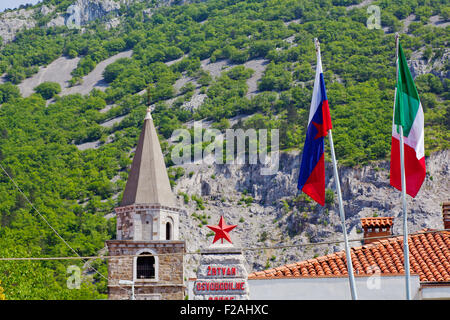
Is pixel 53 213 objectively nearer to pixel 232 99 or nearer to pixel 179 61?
pixel 232 99

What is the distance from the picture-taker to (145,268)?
36.2 metres

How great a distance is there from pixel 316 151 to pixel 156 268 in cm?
1971

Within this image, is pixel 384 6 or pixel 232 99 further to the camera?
pixel 384 6

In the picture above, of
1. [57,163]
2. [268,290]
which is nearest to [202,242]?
[57,163]

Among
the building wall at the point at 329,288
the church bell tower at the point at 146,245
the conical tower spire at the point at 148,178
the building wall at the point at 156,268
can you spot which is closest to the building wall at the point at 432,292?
the building wall at the point at 329,288

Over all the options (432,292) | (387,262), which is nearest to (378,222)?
(387,262)

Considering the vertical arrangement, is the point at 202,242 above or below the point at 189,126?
below

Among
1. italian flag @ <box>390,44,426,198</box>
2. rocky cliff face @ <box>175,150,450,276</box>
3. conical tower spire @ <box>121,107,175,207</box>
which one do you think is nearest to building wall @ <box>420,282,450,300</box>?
italian flag @ <box>390,44,426,198</box>

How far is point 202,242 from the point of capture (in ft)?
306

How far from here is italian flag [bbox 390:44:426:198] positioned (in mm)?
17094

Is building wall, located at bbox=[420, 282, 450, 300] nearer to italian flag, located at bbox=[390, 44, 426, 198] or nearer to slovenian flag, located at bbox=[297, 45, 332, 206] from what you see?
italian flag, located at bbox=[390, 44, 426, 198]

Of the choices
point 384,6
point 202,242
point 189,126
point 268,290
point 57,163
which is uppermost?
point 384,6

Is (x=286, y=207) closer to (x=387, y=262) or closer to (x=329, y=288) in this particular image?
(x=387, y=262)
